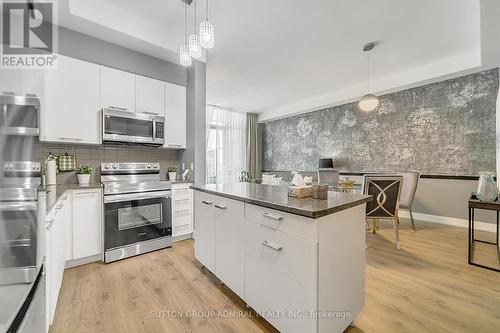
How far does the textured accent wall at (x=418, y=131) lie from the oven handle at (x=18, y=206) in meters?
5.10

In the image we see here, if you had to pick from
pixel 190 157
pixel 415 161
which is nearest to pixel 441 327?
pixel 190 157

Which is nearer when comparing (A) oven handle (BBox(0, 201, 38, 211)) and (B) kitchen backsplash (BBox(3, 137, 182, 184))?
(A) oven handle (BBox(0, 201, 38, 211))

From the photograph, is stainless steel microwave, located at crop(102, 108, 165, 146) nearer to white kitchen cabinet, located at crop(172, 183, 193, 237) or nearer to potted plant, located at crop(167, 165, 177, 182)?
potted plant, located at crop(167, 165, 177, 182)

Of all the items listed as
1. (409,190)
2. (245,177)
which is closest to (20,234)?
(409,190)

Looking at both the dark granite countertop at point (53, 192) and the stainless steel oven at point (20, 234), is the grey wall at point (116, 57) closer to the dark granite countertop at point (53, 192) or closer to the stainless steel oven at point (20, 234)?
the dark granite countertop at point (53, 192)

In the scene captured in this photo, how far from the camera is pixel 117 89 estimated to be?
2678mm

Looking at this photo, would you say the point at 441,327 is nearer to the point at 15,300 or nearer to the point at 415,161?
the point at 15,300

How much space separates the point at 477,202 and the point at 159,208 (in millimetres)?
3476

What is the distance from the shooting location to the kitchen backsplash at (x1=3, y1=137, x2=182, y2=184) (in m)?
2.27

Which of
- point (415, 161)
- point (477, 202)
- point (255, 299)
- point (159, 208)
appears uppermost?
point (415, 161)

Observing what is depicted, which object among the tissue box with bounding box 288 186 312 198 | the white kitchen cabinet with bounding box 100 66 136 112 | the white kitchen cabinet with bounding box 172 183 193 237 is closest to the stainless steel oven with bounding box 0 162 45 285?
the tissue box with bounding box 288 186 312 198

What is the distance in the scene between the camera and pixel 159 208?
2656mm

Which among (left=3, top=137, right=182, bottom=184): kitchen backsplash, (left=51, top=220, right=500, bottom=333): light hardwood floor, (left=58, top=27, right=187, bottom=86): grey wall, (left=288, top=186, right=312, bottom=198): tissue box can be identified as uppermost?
(left=58, top=27, right=187, bottom=86): grey wall

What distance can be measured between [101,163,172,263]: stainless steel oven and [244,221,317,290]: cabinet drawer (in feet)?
5.43
